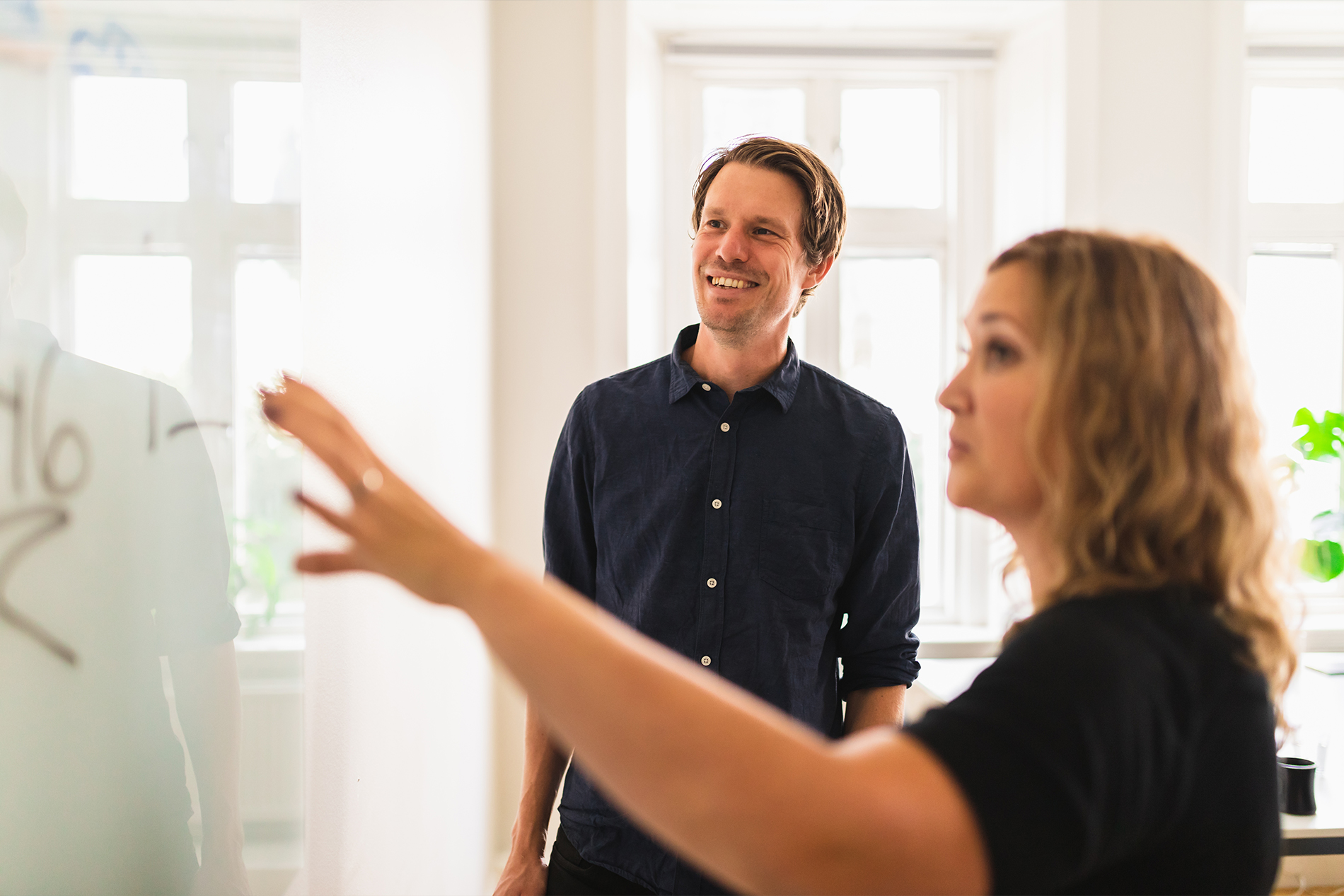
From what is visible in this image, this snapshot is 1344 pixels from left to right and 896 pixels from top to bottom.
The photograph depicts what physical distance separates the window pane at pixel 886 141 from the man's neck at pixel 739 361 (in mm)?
1798

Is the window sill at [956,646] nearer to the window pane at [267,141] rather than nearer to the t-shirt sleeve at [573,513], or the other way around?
the t-shirt sleeve at [573,513]

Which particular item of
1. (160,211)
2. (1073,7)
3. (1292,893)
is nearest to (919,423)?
(1073,7)

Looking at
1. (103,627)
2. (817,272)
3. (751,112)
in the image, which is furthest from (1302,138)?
(103,627)

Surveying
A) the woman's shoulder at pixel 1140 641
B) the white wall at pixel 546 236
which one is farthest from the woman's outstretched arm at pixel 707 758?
the white wall at pixel 546 236

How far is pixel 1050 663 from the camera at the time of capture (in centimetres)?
51

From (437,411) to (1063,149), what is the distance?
1907mm

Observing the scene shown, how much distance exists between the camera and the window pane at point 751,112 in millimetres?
2992

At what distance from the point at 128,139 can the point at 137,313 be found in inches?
4.8

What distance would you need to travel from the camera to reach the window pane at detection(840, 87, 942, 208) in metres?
3.02

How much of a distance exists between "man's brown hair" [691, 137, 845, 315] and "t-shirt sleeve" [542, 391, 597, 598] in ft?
1.28

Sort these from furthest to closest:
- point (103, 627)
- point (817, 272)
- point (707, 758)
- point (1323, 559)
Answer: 1. point (1323, 559)
2. point (817, 272)
3. point (103, 627)
4. point (707, 758)

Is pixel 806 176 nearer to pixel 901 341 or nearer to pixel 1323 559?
pixel 901 341

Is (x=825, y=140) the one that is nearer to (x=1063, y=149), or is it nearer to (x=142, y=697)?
(x=1063, y=149)

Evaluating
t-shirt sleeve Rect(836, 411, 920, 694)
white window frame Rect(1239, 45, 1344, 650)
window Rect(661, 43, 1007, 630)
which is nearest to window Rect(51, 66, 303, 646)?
t-shirt sleeve Rect(836, 411, 920, 694)
